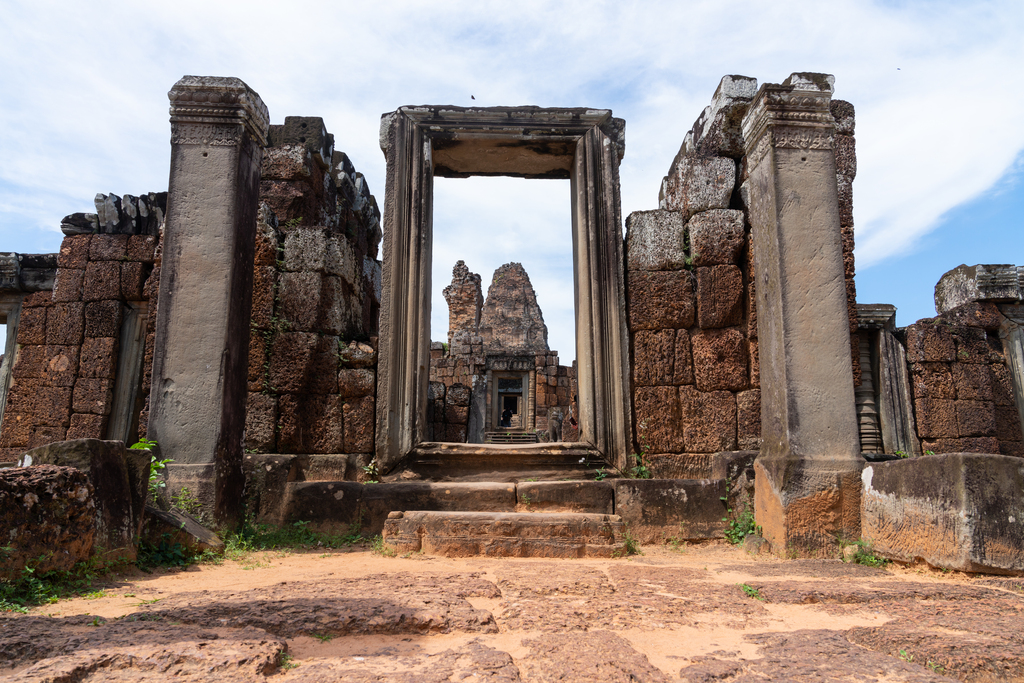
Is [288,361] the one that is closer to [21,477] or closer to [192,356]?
[192,356]

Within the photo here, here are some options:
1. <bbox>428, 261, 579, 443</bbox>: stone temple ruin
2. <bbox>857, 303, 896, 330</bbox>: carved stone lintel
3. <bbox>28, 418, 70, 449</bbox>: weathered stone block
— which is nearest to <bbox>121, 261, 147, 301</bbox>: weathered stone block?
<bbox>28, 418, 70, 449</bbox>: weathered stone block

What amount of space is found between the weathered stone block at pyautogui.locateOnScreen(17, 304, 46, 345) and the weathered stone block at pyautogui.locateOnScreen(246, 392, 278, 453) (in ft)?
15.6

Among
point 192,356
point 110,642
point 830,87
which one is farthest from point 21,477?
point 830,87

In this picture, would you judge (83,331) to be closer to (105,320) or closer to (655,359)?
(105,320)

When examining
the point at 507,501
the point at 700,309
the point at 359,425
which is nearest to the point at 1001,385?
the point at 700,309

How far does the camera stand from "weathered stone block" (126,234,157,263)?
315 inches

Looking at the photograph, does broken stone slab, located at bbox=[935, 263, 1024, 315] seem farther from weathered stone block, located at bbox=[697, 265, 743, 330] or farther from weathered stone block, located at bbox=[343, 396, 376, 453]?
weathered stone block, located at bbox=[343, 396, 376, 453]

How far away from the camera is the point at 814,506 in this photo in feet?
13.5

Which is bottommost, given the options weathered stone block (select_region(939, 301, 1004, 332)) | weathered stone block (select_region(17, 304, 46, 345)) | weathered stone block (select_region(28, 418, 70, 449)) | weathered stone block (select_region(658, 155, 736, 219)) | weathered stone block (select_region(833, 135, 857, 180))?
weathered stone block (select_region(28, 418, 70, 449))

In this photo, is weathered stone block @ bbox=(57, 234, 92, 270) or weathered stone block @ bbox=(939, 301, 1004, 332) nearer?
weathered stone block @ bbox=(57, 234, 92, 270)

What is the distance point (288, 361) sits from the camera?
5.38 meters

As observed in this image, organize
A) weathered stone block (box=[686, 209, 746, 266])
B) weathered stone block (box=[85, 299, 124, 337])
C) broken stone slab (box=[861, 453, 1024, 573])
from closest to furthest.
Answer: broken stone slab (box=[861, 453, 1024, 573]) → weathered stone block (box=[686, 209, 746, 266]) → weathered stone block (box=[85, 299, 124, 337])

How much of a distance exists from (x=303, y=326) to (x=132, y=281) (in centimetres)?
391

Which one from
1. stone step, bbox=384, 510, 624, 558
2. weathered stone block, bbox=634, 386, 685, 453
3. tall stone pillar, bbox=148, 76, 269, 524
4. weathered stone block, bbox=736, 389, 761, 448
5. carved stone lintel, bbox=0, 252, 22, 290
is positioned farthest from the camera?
carved stone lintel, bbox=0, 252, 22, 290
